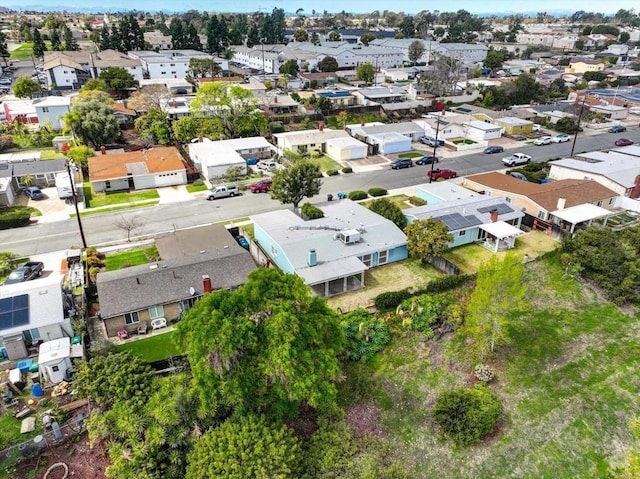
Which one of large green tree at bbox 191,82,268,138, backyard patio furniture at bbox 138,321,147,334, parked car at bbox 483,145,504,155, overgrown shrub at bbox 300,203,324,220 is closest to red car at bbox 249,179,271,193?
overgrown shrub at bbox 300,203,324,220

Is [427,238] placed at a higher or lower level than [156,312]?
higher

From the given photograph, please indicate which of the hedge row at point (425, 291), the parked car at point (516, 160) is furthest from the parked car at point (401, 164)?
the hedge row at point (425, 291)

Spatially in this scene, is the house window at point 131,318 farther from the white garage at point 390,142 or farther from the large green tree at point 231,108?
the white garage at point 390,142

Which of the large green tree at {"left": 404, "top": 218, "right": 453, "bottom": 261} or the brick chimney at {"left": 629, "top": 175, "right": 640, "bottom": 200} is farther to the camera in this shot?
the brick chimney at {"left": 629, "top": 175, "right": 640, "bottom": 200}

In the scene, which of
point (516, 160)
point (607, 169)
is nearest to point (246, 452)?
point (607, 169)

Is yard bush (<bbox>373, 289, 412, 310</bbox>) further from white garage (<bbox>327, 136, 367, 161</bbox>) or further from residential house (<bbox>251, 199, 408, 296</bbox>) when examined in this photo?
white garage (<bbox>327, 136, 367, 161</bbox>)

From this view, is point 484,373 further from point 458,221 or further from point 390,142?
point 390,142

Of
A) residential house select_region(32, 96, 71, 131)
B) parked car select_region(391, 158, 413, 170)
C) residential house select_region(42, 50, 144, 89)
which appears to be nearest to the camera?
parked car select_region(391, 158, 413, 170)
